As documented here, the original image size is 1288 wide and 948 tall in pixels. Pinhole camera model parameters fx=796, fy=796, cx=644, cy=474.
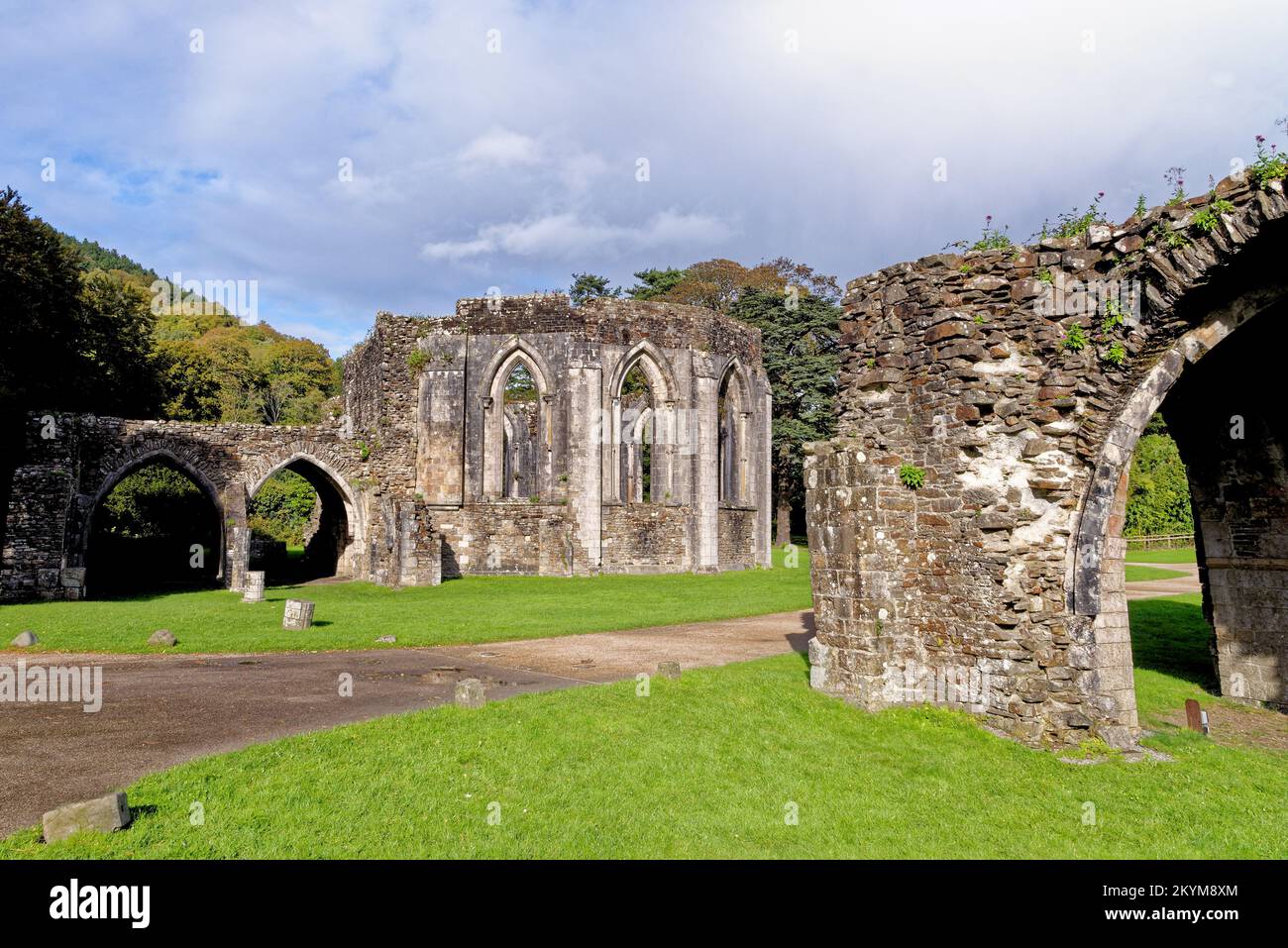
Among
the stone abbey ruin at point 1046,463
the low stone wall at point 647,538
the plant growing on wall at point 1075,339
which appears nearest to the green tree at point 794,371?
the low stone wall at point 647,538

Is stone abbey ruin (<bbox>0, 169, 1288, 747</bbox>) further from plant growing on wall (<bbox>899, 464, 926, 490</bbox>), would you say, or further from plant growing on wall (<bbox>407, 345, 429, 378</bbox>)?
plant growing on wall (<bbox>407, 345, 429, 378</bbox>)

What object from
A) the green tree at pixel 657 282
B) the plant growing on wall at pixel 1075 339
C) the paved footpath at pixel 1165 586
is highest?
the green tree at pixel 657 282

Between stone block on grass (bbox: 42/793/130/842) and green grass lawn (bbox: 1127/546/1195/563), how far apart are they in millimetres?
39198

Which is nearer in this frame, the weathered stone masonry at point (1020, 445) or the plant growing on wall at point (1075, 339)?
the weathered stone masonry at point (1020, 445)

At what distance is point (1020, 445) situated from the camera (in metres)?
8.83

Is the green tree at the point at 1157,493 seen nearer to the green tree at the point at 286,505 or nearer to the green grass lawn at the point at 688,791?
the green grass lawn at the point at 688,791

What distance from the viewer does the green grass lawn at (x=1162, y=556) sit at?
35.6 metres

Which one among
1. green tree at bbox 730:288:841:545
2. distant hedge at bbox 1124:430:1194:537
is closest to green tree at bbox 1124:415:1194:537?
distant hedge at bbox 1124:430:1194:537

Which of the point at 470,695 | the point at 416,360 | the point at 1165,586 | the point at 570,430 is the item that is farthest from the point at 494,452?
the point at 1165,586

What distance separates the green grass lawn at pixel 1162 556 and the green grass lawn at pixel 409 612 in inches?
767

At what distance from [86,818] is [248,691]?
490 cm

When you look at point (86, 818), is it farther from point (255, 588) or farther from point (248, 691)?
point (255, 588)
